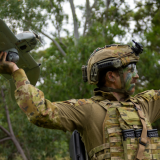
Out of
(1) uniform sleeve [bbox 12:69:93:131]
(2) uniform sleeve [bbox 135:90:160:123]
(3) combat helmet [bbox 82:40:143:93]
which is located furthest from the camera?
(2) uniform sleeve [bbox 135:90:160:123]

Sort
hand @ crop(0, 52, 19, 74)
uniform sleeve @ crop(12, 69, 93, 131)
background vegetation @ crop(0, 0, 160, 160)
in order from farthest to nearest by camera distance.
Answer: background vegetation @ crop(0, 0, 160, 160)
hand @ crop(0, 52, 19, 74)
uniform sleeve @ crop(12, 69, 93, 131)

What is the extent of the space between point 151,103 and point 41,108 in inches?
62.8

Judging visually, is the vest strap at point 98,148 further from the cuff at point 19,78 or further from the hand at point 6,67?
the hand at point 6,67

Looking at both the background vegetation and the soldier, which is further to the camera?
the background vegetation

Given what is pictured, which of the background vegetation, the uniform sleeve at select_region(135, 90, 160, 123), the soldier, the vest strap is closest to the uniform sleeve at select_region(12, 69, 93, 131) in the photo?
the soldier

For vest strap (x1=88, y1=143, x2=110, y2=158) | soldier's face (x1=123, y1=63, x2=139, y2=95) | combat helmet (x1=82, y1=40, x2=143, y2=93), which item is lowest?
vest strap (x1=88, y1=143, x2=110, y2=158)

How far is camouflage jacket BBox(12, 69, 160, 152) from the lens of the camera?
85.0 inches

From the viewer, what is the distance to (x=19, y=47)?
2861 mm

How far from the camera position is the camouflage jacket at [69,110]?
216cm

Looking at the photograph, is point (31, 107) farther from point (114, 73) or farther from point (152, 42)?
point (152, 42)

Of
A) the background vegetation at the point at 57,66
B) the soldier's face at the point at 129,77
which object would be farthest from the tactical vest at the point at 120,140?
the background vegetation at the point at 57,66

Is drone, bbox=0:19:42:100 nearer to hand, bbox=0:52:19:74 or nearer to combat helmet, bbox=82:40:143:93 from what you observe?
hand, bbox=0:52:19:74

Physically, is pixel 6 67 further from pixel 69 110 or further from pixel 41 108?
pixel 69 110

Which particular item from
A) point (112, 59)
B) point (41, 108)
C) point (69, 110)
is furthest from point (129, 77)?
point (41, 108)
